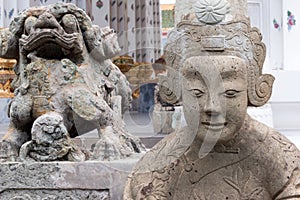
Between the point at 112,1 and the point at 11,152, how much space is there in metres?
5.68

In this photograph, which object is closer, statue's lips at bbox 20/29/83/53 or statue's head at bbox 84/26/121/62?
statue's lips at bbox 20/29/83/53

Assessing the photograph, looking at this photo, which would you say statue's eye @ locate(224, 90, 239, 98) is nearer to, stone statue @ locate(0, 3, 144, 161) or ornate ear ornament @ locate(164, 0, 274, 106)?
ornate ear ornament @ locate(164, 0, 274, 106)

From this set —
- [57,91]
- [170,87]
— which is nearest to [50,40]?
[57,91]

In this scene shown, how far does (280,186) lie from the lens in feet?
3.85

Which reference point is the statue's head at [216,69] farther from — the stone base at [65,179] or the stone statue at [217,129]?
the stone base at [65,179]

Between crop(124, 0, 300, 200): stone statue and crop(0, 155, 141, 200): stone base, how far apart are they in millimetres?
429

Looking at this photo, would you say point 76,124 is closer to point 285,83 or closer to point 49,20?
point 49,20

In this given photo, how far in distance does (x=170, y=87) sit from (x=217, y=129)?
6.2 inches

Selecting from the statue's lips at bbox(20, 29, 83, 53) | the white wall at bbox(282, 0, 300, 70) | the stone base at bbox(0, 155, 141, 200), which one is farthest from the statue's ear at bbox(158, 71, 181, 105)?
the white wall at bbox(282, 0, 300, 70)

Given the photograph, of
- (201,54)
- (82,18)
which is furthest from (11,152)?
(201,54)

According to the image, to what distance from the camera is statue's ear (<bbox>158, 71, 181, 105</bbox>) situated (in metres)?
1.22

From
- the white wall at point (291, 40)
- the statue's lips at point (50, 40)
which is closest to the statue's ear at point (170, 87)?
the statue's lips at point (50, 40)

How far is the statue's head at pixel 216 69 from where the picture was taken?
44.5 inches

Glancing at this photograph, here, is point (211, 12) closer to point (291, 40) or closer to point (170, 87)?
point (170, 87)
